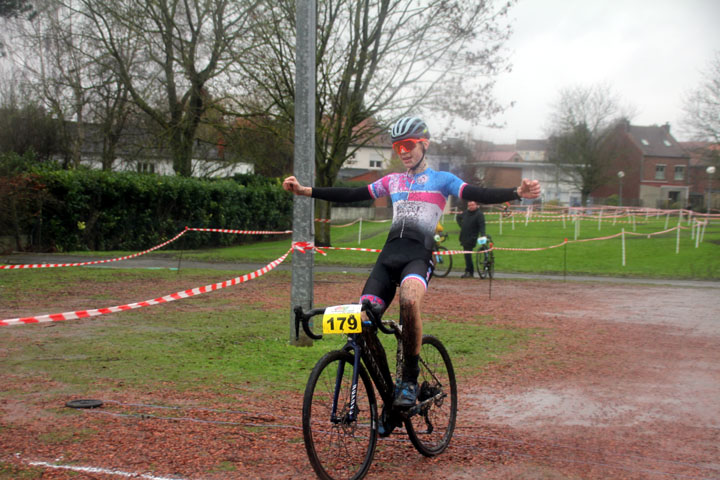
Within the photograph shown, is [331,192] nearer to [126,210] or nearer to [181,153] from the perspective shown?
[126,210]

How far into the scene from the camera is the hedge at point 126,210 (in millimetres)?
21938

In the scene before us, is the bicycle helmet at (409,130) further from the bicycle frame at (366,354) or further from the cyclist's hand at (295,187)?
the bicycle frame at (366,354)

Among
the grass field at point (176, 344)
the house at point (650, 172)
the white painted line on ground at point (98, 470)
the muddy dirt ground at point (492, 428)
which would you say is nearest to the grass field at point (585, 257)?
the grass field at point (176, 344)

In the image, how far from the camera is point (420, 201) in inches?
185

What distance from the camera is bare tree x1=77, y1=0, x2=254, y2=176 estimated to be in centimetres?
2520

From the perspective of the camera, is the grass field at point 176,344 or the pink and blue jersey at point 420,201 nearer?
the pink and blue jersey at point 420,201

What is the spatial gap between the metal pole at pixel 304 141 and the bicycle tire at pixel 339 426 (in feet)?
12.5

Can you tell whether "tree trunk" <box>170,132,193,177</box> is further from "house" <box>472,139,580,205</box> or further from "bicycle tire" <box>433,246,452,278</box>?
"house" <box>472,139,580,205</box>

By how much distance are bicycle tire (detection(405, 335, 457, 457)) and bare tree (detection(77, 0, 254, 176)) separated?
20.2m

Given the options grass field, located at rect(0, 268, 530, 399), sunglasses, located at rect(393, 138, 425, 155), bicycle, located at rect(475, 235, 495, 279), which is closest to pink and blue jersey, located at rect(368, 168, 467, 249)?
sunglasses, located at rect(393, 138, 425, 155)

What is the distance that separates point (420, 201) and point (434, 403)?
1.43m

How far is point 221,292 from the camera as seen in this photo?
45.3ft

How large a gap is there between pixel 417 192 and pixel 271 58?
19378 millimetres

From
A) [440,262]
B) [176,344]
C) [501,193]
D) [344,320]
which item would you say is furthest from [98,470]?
[440,262]
